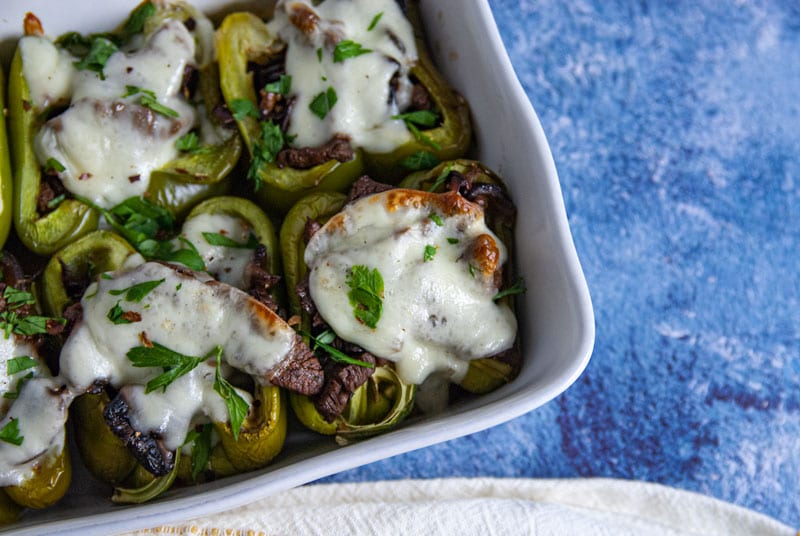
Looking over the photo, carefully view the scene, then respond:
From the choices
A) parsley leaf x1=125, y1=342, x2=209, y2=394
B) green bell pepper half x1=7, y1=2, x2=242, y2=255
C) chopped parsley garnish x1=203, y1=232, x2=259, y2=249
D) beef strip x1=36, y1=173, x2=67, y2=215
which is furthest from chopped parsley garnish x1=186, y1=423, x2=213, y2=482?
beef strip x1=36, y1=173, x2=67, y2=215

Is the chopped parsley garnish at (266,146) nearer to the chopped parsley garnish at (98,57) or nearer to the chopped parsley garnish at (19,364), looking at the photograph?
the chopped parsley garnish at (98,57)

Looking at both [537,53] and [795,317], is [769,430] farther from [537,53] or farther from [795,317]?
[537,53]

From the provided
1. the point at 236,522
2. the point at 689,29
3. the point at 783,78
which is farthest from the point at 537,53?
the point at 236,522

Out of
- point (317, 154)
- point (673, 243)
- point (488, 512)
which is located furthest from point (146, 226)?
point (673, 243)

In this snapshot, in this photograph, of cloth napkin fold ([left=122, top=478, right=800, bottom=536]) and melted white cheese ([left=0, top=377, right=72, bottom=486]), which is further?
cloth napkin fold ([left=122, top=478, right=800, bottom=536])

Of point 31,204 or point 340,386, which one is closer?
point 340,386

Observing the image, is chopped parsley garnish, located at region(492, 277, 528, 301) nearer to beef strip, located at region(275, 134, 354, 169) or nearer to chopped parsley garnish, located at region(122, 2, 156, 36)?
beef strip, located at region(275, 134, 354, 169)

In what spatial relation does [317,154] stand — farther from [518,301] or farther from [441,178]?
[518,301]
